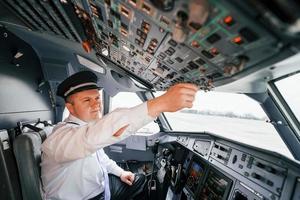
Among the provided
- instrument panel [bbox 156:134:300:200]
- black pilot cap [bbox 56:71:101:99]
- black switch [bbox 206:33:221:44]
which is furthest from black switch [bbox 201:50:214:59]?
black pilot cap [bbox 56:71:101:99]

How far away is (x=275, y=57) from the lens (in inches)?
28.5

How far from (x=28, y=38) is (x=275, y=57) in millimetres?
3348

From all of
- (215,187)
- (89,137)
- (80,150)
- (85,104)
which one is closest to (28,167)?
(85,104)

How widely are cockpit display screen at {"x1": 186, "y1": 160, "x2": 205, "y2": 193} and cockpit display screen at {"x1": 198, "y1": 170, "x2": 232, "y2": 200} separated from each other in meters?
0.14

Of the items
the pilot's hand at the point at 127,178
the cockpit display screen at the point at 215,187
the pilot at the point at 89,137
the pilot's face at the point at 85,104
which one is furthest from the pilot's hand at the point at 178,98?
the pilot's hand at the point at 127,178

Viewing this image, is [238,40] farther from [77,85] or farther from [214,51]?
[77,85]

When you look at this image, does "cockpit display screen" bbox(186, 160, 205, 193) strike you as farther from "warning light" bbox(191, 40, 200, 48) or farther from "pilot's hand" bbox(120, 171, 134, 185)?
"warning light" bbox(191, 40, 200, 48)

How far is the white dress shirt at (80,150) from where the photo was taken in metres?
1.16

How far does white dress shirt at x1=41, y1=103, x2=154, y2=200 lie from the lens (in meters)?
1.16

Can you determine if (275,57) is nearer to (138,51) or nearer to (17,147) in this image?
(138,51)

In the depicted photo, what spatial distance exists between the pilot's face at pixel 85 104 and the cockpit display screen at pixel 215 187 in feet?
3.92

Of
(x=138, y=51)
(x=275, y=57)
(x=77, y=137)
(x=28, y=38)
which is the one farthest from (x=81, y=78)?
(x=28, y=38)

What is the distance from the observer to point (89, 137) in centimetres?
121

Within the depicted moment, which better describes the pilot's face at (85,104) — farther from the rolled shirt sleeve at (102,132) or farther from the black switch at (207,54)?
the black switch at (207,54)
